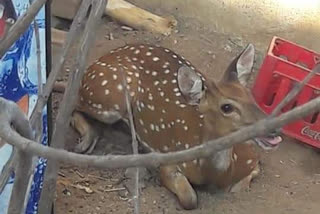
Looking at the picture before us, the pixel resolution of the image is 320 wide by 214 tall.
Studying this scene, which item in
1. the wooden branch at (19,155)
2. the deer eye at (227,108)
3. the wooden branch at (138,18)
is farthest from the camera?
the wooden branch at (138,18)

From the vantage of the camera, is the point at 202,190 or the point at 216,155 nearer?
the point at 216,155

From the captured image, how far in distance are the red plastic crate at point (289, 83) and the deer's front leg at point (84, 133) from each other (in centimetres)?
75

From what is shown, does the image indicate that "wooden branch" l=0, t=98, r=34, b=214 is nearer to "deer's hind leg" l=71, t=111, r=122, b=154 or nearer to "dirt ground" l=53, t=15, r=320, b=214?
"dirt ground" l=53, t=15, r=320, b=214

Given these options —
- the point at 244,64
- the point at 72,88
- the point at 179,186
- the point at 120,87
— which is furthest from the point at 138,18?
the point at 72,88

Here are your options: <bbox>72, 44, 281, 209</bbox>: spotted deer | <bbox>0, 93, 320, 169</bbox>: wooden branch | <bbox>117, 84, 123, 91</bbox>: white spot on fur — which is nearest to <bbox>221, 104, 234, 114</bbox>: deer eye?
<bbox>72, 44, 281, 209</bbox>: spotted deer

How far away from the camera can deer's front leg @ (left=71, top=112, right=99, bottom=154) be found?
3.98 meters

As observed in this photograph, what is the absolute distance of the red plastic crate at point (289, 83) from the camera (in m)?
3.98

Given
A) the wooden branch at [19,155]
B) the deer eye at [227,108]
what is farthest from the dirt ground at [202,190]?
the wooden branch at [19,155]

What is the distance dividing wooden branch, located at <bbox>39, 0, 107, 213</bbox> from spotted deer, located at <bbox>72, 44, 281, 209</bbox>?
184 centimetres

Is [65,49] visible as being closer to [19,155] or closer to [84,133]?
[19,155]

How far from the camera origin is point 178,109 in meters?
3.78

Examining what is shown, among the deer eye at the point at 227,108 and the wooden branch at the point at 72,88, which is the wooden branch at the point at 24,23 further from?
the deer eye at the point at 227,108

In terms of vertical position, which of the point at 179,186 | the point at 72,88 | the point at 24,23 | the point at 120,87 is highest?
the point at 24,23

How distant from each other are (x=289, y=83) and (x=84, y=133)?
3.00 feet
